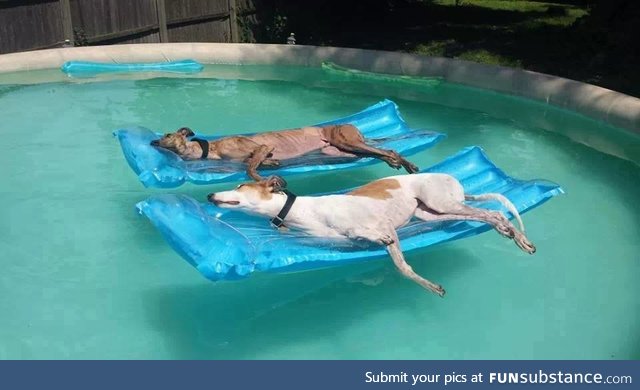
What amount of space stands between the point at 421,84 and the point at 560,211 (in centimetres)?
452

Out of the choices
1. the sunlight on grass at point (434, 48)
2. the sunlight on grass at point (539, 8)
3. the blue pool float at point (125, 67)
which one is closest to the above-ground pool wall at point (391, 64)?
the blue pool float at point (125, 67)

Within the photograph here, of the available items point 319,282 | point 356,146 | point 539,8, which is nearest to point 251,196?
point 319,282

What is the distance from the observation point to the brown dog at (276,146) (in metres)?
5.85

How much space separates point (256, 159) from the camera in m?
5.78

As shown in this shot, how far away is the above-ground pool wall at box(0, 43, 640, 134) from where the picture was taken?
8.35 meters

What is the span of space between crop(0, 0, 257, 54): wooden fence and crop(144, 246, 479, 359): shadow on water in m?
7.85

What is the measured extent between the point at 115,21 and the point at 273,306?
9.19 metres

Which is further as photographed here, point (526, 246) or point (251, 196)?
point (526, 246)

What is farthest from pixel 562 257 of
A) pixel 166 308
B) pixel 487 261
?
pixel 166 308

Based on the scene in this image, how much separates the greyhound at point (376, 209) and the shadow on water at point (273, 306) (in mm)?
488

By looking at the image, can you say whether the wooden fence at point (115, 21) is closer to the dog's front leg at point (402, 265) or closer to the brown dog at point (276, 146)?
the brown dog at point (276, 146)

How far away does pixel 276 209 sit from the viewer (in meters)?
4.32

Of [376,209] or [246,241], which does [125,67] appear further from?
[376,209]
